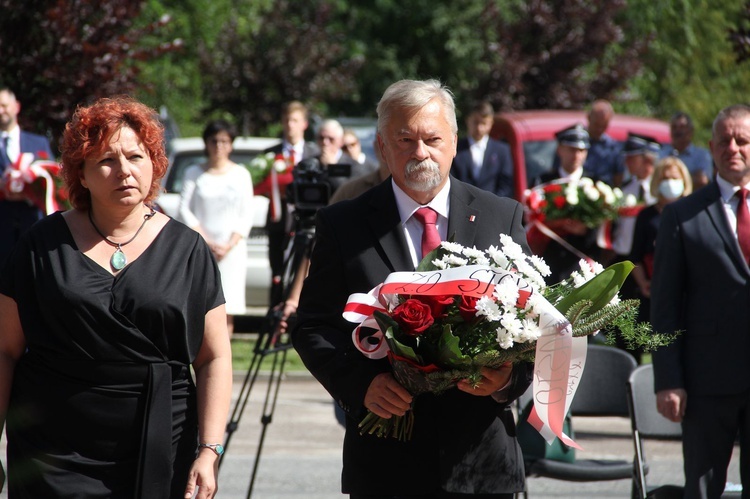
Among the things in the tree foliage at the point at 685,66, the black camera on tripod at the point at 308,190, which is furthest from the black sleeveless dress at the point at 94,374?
the tree foliage at the point at 685,66

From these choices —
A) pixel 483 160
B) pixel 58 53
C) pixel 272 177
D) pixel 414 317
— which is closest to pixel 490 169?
pixel 483 160

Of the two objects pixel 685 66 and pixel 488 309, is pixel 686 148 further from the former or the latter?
pixel 685 66

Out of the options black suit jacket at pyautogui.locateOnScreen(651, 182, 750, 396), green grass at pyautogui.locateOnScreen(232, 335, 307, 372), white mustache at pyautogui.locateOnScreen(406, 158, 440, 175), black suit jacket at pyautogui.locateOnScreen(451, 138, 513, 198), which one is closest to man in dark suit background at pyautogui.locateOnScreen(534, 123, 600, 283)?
black suit jacket at pyautogui.locateOnScreen(451, 138, 513, 198)

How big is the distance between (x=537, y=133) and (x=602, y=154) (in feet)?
7.56

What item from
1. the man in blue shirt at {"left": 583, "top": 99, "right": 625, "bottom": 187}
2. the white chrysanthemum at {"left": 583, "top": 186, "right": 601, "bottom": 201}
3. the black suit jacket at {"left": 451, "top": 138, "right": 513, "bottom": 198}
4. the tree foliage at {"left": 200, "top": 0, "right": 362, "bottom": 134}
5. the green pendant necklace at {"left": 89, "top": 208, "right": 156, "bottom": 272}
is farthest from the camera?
the tree foliage at {"left": 200, "top": 0, "right": 362, "bottom": 134}

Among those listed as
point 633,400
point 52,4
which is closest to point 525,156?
point 52,4

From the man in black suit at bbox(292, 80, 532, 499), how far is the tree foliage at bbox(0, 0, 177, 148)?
32.2ft

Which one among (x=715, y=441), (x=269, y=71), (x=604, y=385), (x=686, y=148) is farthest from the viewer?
(x=269, y=71)

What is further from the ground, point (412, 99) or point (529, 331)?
point (412, 99)

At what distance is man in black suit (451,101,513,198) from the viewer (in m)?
12.8

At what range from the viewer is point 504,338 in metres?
3.44

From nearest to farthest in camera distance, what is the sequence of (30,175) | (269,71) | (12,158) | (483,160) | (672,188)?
1. (30,175)
2. (672,188)
3. (12,158)
4. (483,160)
5. (269,71)

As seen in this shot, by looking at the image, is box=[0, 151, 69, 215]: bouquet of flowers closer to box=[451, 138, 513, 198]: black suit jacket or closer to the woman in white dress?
the woman in white dress

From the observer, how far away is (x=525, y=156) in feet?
48.7
